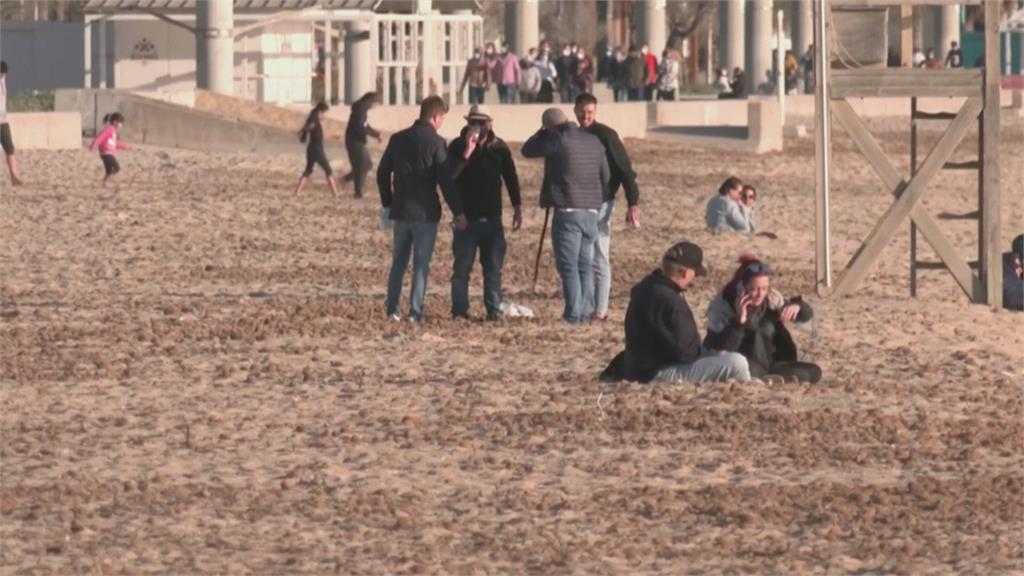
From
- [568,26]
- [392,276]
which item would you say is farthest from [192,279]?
[568,26]

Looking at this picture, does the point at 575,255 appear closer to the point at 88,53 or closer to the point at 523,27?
the point at 88,53

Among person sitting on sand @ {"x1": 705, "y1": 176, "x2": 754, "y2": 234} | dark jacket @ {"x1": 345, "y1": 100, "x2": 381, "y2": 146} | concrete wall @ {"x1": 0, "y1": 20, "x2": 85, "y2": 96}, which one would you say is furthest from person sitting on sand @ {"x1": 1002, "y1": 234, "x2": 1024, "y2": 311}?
concrete wall @ {"x1": 0, "y1": 20, "x2": 85, "y2": 96}

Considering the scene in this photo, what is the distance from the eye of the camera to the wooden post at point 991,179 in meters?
18.6

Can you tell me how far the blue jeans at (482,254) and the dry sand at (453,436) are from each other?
262 millimetres

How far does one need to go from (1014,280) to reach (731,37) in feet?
155

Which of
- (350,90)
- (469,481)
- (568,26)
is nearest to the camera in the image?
(469,481)

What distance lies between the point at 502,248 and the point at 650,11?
4694 centimetres

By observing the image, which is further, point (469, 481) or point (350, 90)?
point (350, 90)

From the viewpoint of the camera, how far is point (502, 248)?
656 inches

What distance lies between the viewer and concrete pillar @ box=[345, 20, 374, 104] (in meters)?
46.8

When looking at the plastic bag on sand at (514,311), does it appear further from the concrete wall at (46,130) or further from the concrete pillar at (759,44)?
the concrete pillar at (759,44)

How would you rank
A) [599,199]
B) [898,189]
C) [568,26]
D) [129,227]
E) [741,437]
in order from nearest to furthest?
[741,437] → [599,199] → [898,189] → [129,227] → [568,26]

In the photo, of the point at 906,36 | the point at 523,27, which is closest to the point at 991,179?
the point at 906,36

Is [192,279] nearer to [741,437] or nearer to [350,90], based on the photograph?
[741,437]
